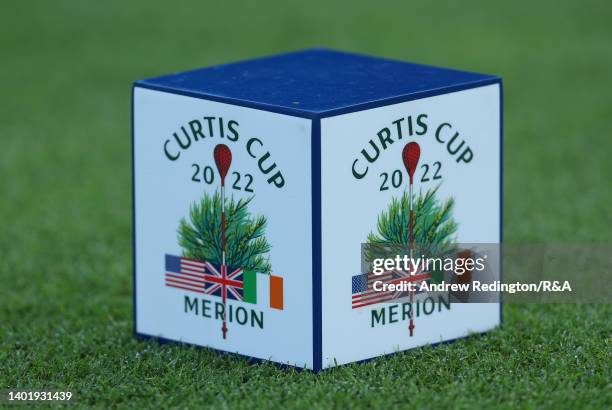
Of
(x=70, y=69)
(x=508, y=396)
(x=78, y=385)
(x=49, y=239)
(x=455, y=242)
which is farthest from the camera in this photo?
(x=70, y=69)

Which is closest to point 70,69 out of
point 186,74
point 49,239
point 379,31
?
point 379,31

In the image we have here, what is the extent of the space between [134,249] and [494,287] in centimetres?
193

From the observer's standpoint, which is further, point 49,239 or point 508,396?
point 49,239

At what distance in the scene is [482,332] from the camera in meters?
7.21

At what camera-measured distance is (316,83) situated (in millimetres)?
Answer: 7004

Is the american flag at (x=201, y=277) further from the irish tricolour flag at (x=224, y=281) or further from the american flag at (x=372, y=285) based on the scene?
the american flag at (x=372, y=285)

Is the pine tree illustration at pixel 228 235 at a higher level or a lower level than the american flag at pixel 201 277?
higher

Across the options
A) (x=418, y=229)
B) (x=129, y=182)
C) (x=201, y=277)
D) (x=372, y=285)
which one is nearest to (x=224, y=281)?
(x=201, y=277)

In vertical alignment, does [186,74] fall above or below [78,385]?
above

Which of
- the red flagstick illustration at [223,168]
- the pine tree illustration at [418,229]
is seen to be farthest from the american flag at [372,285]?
the red flagstick illustration at [223,168]

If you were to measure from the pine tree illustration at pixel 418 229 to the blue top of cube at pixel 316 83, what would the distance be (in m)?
0.53

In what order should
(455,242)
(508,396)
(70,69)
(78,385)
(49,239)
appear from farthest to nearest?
1. (70,69)
2. (49,239)
3. (455,242)
4. (78,385)
5. (508,396)

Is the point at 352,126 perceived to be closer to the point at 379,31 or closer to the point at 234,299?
the point at 234,299

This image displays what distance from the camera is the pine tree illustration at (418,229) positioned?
21.8ft
